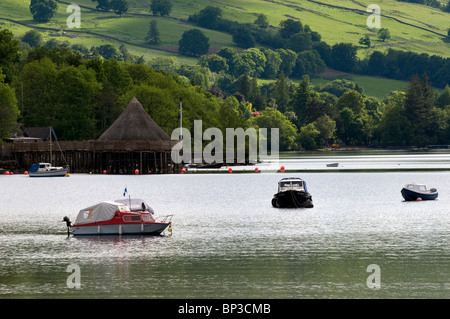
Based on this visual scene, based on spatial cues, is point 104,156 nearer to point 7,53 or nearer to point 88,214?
point 7,53

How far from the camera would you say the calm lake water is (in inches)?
1412

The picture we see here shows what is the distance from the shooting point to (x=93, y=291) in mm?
35719

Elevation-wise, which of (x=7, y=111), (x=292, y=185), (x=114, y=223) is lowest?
(x=114, y=223)

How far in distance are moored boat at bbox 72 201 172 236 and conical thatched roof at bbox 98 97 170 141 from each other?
82.7 meters

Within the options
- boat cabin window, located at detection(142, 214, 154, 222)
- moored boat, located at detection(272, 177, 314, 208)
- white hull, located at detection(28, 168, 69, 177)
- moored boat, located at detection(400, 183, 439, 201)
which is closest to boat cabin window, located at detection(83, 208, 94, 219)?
boat cabin window, located at detection(142, 214, 154, 222)

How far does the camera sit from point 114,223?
5303 centimetres

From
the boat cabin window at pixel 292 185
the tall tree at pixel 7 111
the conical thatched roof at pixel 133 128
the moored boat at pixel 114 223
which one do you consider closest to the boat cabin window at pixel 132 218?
the moored boat at pixel 114 223

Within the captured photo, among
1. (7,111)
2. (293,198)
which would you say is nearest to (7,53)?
(7,111)

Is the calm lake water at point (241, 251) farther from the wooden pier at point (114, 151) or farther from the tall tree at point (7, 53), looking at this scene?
the tall tree at point (7, 53)

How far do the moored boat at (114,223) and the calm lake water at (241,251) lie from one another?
1.01 m

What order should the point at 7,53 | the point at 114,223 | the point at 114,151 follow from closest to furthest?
the point at 114,223 < the point at 114,151 < the point at 7,53

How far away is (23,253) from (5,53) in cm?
11470

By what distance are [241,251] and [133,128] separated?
305 ft
